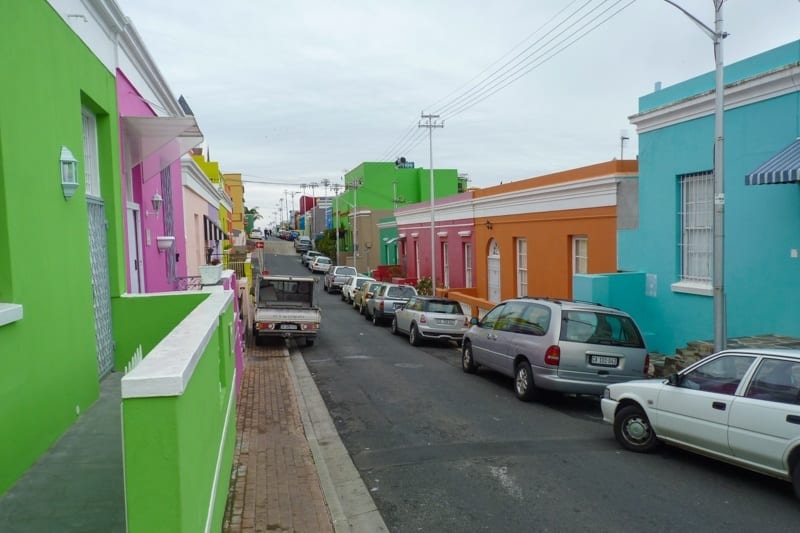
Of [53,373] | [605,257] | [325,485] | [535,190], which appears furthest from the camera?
[535,190]

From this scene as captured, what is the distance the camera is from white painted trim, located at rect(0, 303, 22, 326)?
407cm

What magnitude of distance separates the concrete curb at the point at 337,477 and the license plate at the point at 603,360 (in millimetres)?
4363

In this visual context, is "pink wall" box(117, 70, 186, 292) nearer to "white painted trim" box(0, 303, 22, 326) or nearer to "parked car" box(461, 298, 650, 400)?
"white painted trim" box(0, 303, 22, 326)

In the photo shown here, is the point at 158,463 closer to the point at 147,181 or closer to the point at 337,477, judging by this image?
the point at 337,477

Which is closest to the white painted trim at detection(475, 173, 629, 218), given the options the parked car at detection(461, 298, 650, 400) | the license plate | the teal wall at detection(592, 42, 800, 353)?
the teal wall at detection(592, 42, 800, 353)

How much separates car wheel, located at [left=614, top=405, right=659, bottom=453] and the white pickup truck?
11.3 metres

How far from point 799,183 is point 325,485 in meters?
9.37

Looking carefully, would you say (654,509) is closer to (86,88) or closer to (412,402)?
(412,402)

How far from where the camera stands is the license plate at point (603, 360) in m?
10.9

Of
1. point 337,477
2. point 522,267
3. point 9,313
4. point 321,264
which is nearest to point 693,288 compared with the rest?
point 522,267

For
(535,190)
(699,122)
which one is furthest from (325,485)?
(535,190)

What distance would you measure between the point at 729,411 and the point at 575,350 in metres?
3.83

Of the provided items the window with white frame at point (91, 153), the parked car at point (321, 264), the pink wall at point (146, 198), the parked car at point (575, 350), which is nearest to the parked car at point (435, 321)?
the parked car at point (575, 350)

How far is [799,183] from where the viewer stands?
11.2m
